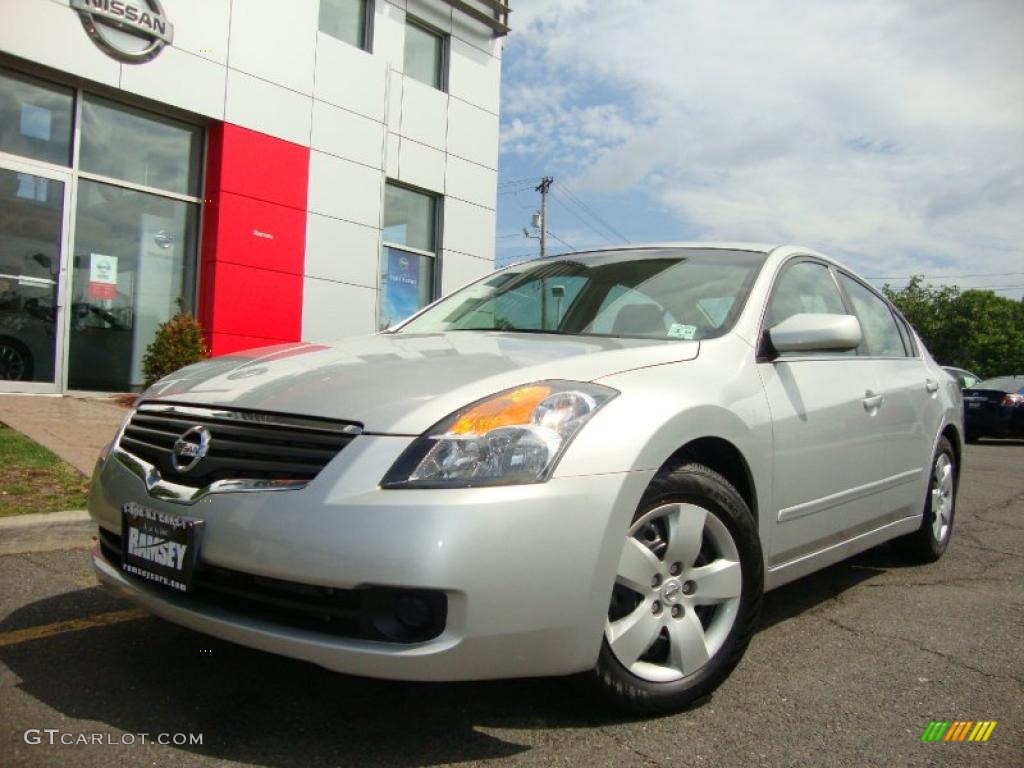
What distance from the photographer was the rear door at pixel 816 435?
291 centimetres

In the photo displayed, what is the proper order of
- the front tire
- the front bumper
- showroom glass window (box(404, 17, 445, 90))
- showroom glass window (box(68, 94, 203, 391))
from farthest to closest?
showroom glass window (box(404, 17, 445, 90))
showroom glass window (box(68, 94, 203, 391))
the front tire
the front bumper

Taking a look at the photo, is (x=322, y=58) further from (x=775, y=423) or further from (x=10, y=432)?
(x=775, y=423)

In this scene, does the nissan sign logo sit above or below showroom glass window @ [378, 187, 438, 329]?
above

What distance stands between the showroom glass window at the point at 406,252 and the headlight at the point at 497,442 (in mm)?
10827

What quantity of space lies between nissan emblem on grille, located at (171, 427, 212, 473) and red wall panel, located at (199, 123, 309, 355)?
8727 mm

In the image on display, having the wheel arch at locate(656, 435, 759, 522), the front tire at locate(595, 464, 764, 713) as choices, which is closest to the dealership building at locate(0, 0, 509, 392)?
the wheel arch at locate(656, 435, 759, 522)

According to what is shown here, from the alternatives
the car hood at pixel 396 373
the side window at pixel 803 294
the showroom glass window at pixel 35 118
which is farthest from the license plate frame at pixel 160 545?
the showroom glass window at pixel 35 118

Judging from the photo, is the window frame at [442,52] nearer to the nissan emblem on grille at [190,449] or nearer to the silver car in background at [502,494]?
the silver car in background at [502,494]

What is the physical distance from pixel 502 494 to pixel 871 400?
6.96ft

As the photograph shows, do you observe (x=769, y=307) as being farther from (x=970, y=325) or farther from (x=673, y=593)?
(x=970, y=325)

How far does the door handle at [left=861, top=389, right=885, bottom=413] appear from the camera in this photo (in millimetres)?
3465

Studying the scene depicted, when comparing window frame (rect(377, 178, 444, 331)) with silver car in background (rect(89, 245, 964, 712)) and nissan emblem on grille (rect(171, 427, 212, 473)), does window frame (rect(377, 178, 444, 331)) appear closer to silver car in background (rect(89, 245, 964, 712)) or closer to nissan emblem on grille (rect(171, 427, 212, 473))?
silver car in background (rect(89, 245, 964, 712))

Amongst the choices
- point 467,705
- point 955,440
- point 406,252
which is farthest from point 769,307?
point 406,252

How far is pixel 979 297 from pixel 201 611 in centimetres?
7343
